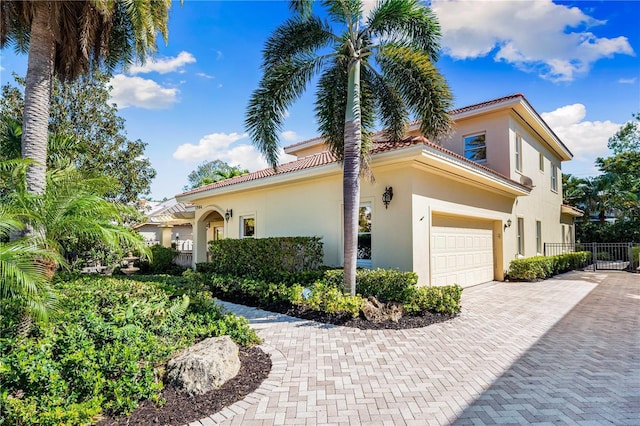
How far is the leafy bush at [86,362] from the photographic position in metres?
3.37

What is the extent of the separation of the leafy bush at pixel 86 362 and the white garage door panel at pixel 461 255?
7.64 meters

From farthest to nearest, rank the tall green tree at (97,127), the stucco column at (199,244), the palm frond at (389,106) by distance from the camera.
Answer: the stucco column at (199,244) → the tall green tree at (97,127) → the palm frond at (389,106)

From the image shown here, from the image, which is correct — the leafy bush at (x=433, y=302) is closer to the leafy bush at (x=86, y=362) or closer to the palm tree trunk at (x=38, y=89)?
the leafy bush at (x=86, y=362)

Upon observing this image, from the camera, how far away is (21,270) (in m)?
4.10

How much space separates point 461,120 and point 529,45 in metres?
4.06

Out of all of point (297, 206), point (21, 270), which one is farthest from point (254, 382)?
point (297, 206)

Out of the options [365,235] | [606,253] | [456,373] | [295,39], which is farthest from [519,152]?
[606,253]

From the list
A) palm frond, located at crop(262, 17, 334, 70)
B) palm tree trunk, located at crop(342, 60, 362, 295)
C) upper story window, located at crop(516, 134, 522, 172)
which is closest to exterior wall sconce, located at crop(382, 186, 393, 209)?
palm tree trunk, located at crop(342, 60, 362, 295)

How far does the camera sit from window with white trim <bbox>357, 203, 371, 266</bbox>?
10.7 m

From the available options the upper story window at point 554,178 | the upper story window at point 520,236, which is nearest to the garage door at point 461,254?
the upper story window at point 520,236

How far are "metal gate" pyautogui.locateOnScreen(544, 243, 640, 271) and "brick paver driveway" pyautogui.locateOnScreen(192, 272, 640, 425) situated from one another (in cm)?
1369

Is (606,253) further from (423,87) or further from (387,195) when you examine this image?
(423,87)

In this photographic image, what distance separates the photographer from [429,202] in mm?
10273

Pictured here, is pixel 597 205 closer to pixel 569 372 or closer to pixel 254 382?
pixel 569 372
